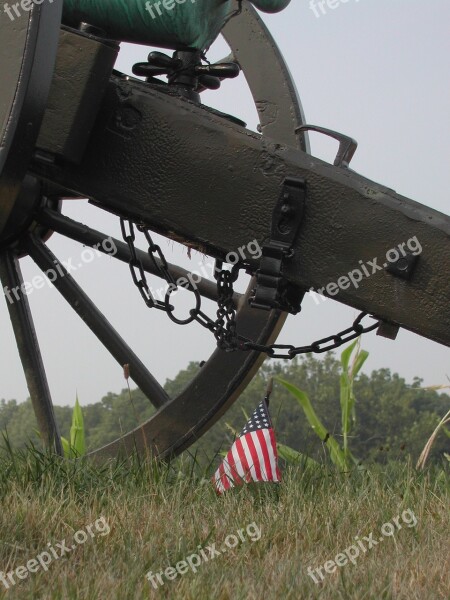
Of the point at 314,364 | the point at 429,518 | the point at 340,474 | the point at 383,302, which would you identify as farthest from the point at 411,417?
the point at 383,302

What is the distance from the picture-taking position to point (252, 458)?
3906 millimetres

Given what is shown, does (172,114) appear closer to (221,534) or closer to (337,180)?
(337,180)

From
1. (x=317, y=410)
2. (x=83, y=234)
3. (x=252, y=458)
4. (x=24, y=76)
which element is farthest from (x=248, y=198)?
(x=317, y=410)

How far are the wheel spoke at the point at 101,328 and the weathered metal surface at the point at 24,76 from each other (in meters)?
1.65

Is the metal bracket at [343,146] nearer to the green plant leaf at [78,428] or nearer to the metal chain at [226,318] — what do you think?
the metal chain at [226,318]

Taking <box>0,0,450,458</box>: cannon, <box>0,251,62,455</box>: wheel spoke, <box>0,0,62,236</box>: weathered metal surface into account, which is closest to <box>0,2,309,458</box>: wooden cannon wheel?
<box>0,251,62,455</box>: wheel spoke

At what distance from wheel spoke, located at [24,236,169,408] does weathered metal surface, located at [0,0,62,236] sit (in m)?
1.65

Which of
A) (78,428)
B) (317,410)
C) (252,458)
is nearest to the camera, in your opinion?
(252,458)

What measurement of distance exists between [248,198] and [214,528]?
3.04ft

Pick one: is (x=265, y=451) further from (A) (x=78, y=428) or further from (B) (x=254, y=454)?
(A) (x=78, y=428)

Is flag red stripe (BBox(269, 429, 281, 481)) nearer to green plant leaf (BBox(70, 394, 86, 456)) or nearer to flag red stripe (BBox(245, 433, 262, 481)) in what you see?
flag red stripe (BBox(245, 433, 262, 481))

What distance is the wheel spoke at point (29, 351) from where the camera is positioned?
14.2ft

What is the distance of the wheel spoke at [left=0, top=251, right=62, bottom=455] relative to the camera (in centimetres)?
432

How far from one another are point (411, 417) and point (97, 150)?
6.78m
